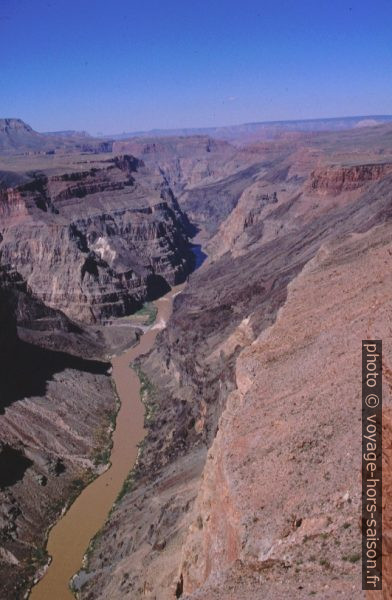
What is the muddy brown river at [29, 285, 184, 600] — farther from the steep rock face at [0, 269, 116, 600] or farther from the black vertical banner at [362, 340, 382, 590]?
the black vertical banner at [362, 340, 382, 590]

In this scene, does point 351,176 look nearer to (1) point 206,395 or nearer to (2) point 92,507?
(1) point 206,395

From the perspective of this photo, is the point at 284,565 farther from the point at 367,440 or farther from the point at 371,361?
the point at 371,361

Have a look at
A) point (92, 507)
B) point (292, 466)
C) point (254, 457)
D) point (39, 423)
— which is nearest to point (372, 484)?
point (292, 466)

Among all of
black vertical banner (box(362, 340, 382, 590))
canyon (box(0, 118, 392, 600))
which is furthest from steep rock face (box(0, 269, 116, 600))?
black vertical banner (box(362, 340, 382, 590))

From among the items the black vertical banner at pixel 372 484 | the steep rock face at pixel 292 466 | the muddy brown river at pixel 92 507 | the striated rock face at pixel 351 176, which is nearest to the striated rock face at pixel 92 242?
the muddy brown river at pixel 92 507

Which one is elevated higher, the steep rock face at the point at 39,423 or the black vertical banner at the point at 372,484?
the black vertical banner at the point at 372,484

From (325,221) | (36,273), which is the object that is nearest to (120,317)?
(36,273)

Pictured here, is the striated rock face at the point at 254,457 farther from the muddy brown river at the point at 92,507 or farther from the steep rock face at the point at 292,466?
the muddy brown river at the point at 92,507
